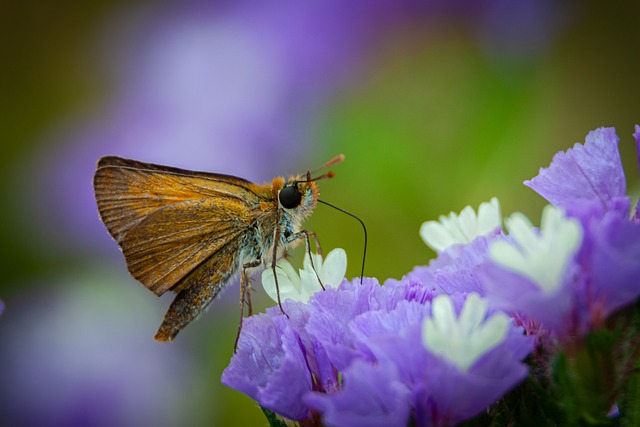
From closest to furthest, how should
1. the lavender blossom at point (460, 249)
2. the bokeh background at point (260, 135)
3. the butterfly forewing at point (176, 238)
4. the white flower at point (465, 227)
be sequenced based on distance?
the lavender blossom at point (460, 249) < the white flower at point (465, 227) < the butterfly forewing at point (176, 238) < the bokeh background at point (260, 135)

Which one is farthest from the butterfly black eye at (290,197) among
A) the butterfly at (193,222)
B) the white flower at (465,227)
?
the white flower at (465,227)

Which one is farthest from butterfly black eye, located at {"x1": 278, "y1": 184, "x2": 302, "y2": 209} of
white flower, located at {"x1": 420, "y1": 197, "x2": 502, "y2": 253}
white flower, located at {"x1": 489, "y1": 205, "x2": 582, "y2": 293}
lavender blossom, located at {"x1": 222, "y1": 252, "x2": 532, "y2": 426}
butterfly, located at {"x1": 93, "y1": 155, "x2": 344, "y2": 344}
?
white flower, located at {"x1": 489, "y1": 205, "x2": 582, "y2": 293}

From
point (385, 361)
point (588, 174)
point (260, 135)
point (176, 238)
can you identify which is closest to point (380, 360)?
point (385, 361)

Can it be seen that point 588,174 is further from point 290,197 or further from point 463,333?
point 290,197

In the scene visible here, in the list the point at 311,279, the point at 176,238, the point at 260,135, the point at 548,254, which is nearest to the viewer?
the point at 548,254

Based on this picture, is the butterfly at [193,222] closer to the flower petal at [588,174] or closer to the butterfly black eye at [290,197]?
the butterfly black eye at [290,197]

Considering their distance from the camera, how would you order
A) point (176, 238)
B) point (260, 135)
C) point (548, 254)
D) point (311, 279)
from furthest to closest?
1. point (260, 135)
2. point (176, 238)
3. point (311, 279)
4. point (548, 254)
